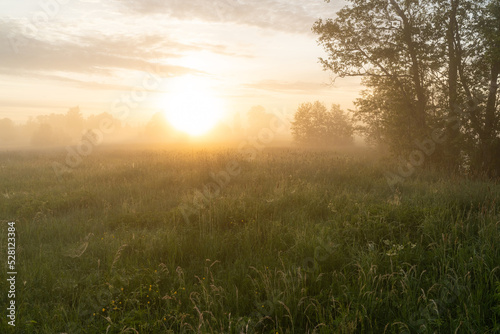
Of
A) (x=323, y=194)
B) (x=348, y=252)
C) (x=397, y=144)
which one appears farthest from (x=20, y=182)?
(x=397, y=144)

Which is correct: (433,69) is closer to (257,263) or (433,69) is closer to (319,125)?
(257,263)

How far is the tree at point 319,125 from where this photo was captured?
1741 inches

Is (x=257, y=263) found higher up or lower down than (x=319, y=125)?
lower down

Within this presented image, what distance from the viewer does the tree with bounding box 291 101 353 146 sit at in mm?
44219

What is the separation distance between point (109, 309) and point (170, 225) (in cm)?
273

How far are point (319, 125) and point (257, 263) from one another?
42022mm

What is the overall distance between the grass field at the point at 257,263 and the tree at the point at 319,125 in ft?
121

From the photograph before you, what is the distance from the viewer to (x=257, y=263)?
14.4ft

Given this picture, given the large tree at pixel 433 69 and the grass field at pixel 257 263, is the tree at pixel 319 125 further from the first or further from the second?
the grass field at pixel 257 263

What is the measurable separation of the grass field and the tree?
→ 121 ft

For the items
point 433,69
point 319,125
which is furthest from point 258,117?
point 433,69

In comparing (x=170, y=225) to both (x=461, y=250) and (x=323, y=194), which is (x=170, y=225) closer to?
(x=323, y=194)

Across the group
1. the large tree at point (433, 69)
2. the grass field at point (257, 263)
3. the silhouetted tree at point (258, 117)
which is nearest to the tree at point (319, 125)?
the large tree at point (433, 69)

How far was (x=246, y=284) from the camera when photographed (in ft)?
12.7
